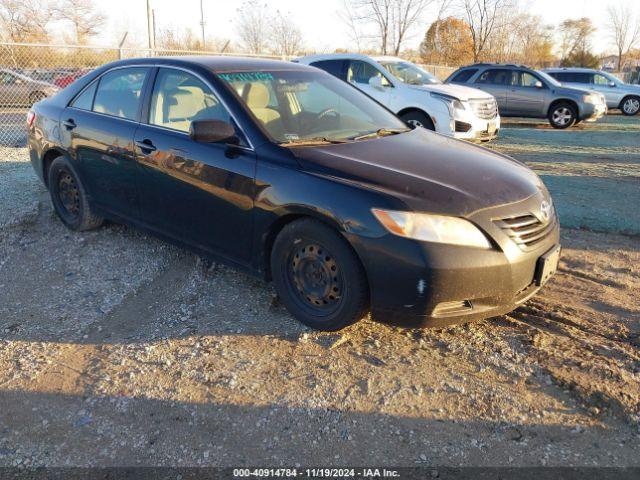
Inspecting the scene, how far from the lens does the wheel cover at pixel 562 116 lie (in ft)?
48.0

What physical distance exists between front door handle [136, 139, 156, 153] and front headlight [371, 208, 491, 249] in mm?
1962

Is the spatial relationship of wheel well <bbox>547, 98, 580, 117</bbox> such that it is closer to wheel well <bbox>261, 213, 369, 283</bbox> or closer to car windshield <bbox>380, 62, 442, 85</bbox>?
car windshield <bbox>380, 62, 442, 85</bbox>

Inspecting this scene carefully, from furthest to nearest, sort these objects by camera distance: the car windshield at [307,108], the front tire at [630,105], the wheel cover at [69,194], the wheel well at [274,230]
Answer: the front tire at [630,105]
the wheel cover at [69,194]
the car windshield at [307,108]
the wheel well at [274,230]

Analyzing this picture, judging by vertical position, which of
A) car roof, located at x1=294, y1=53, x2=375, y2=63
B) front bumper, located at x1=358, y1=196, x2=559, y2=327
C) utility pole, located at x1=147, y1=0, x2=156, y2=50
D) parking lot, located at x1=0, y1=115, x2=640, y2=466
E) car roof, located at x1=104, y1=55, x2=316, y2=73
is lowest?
parking lot, located at x1=0, y1=115, x2=640, y2=466

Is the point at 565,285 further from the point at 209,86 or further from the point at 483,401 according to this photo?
the point at 209,86

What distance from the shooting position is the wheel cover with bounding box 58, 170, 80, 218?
5023 millimetres

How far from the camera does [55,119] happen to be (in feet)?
16.4

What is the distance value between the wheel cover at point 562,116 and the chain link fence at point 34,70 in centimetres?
773

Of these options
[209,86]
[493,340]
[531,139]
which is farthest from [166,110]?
[531,139]

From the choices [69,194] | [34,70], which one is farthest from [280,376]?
[34,70]

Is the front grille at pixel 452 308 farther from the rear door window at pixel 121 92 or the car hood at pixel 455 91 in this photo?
the car hood at pixel 455 91

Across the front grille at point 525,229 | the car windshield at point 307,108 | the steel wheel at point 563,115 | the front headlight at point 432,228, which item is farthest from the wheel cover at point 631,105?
the front headlight at point 432,228

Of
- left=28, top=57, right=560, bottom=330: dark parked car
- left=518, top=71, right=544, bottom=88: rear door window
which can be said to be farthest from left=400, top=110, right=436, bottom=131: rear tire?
left=518, top=71, right=544, bottom=88: rear door window

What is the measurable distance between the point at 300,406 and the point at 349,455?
16.2 inches
